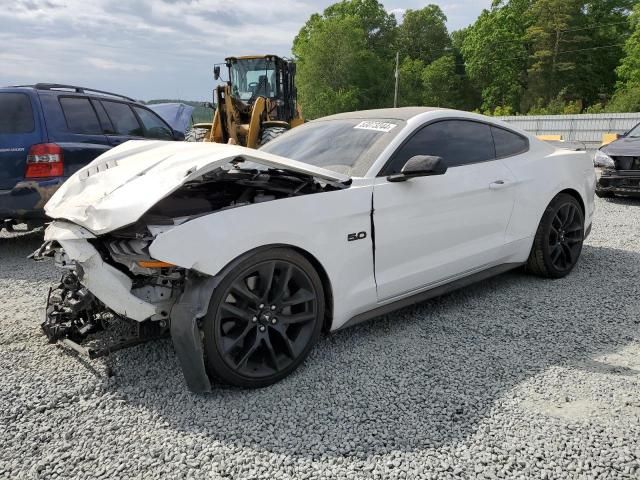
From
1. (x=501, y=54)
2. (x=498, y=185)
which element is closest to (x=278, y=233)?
(x=498, y=185)

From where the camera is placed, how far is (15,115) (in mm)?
5480

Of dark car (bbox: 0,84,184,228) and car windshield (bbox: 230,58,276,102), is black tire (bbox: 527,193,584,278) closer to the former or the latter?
dark car (bbox: 0,84,184,228)

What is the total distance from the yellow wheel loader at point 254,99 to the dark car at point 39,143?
5.86 m

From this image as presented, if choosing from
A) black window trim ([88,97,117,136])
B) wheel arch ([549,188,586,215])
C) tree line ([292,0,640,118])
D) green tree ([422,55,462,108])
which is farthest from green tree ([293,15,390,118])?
wheel arch ([549,188,586,215])

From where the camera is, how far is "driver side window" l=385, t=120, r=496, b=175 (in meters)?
3.55

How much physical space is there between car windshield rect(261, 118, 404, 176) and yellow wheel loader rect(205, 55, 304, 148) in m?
7.89

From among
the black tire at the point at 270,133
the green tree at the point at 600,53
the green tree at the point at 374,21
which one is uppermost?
the green tree at the point at 374,21

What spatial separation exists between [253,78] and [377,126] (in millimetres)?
11375

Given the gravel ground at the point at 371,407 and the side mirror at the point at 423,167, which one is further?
the side mirror at the point at 423,167

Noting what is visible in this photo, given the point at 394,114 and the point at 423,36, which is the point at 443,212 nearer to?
the point at 394,114

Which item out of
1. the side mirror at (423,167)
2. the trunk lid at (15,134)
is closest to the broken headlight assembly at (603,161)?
the side mirror at (423,167)

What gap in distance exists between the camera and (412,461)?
88.7 inches

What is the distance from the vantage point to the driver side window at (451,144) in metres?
3.55

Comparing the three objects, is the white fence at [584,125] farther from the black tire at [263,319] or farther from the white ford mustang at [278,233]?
the black tire at [263,319]
